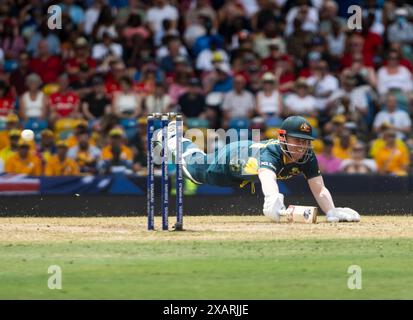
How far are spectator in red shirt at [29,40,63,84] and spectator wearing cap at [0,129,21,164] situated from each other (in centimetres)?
235

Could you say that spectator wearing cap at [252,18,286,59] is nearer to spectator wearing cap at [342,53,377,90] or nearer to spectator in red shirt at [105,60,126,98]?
spectator wearing cap at [342,53,377,90]

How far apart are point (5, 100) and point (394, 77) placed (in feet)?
23.9

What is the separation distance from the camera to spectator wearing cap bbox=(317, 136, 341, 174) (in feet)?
63.2

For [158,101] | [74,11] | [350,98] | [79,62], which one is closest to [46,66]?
[79,62]

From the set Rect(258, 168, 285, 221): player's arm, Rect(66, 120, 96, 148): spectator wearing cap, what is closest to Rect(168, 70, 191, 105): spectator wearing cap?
Rect(66, 120, 96, 148): spectator wearing cap

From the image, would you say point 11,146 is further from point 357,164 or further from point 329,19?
point 329,19

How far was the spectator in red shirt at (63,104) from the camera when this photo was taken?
68.8 ft

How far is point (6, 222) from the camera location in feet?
49.2

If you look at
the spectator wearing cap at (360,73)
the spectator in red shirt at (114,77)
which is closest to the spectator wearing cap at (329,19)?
the spectator wearing cap at (360,73)

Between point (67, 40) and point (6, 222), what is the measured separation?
27.2 feet

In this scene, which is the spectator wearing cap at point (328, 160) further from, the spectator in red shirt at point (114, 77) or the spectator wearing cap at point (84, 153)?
the spectator in red shirt at point (114, 77)
